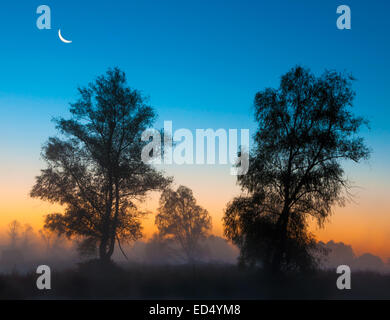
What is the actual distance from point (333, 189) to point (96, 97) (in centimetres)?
1554

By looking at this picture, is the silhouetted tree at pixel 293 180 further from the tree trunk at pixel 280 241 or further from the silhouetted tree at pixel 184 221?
the silhouetted tree at pixel 184 221

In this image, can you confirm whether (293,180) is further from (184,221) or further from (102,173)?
(184,221)

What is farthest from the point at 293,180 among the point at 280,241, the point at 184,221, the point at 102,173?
the point at 184,221

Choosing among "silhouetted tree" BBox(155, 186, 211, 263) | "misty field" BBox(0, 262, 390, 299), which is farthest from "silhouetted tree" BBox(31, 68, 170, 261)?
"silhouetted tree" BBox(155, 186, 211, 263)

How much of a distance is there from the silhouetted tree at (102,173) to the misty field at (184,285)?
2.70 meters

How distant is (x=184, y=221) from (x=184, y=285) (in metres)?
21.6

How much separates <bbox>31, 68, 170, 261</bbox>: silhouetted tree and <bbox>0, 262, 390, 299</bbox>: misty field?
2.70 m

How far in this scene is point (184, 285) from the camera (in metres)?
18.7

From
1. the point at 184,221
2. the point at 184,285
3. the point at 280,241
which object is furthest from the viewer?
the point at 184,221

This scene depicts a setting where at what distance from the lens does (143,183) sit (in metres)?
23.7

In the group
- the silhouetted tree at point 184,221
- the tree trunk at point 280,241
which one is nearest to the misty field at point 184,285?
the tree trunk at point 280,241

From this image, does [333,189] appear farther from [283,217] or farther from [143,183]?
[143,183]
